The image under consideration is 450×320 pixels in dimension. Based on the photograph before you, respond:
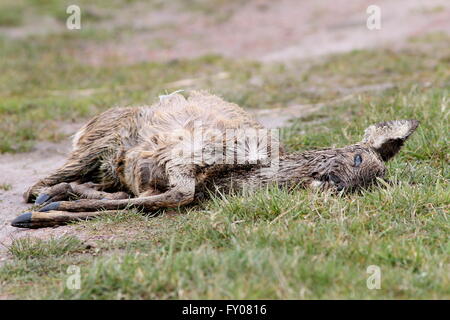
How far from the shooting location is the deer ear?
5641 millimetres

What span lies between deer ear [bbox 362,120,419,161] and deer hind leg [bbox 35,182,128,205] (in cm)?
205

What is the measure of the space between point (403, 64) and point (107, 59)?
573 cm

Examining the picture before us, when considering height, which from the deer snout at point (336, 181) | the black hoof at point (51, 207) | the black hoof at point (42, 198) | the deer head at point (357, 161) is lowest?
the black hoof at point (42, 198)

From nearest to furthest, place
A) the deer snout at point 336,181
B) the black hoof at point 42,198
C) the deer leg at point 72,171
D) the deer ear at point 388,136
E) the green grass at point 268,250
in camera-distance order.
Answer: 1. the green grass at point 268,250
2. the deer snout at point 336,181
3. the deer ear at point 388,136
4. the black hoof at point 42,198
5. the deer leg at point 72,171

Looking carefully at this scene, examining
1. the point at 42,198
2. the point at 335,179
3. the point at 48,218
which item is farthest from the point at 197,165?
the point at 42,198

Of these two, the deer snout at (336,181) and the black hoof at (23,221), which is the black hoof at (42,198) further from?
the deer snout at (336,181)

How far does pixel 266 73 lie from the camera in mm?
12109

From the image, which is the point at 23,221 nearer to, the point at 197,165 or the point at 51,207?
the point at 51,207

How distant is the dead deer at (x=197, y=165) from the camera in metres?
5.47

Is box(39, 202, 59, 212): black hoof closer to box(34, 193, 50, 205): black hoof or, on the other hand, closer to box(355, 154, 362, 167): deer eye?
box(34, 193, 50, 205): black hoof

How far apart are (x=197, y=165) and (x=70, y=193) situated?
134cm

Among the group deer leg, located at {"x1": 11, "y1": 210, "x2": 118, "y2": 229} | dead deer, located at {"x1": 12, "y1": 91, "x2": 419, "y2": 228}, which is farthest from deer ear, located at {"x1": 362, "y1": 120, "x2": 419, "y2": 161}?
deer leg, located at {"x1": 11, "y1": 210, "x2": 118, "y2": 229}

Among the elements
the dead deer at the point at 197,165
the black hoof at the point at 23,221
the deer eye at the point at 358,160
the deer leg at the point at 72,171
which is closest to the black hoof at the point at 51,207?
the dead deer at the point at 197,165
